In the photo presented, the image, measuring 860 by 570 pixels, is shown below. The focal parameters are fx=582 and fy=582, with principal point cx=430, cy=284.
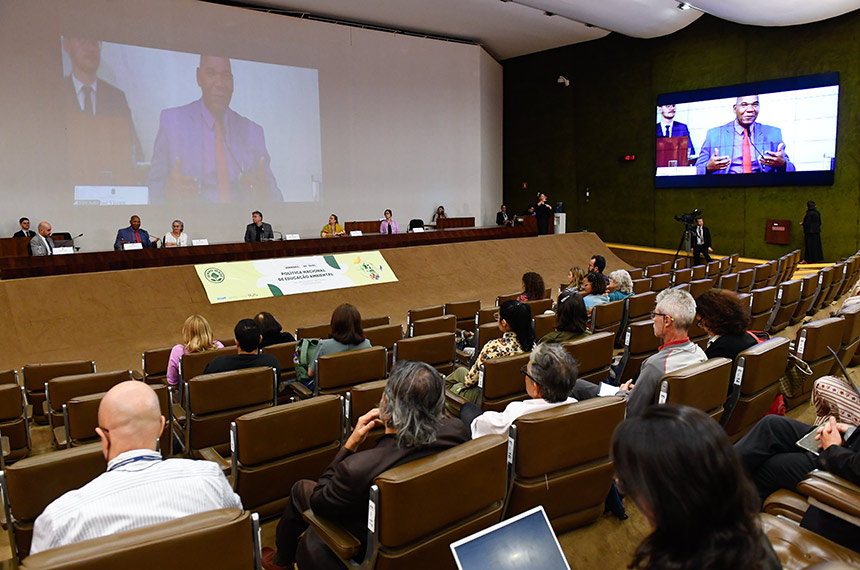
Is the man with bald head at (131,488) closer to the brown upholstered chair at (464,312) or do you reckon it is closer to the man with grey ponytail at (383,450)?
the man with grey ponytail at (383,450)

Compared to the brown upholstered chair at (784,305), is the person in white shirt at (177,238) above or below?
above

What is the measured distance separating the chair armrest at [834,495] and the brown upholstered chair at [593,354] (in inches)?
57.2

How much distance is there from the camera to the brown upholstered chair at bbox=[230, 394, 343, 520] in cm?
217

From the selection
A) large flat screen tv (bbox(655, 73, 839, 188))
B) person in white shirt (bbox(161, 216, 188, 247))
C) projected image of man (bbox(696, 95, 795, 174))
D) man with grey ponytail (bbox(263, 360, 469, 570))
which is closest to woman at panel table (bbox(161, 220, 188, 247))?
person in white shirt (bbox(161, 216, 188, 247))

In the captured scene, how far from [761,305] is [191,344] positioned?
14.4ft

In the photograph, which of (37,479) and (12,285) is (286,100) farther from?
(37,479)

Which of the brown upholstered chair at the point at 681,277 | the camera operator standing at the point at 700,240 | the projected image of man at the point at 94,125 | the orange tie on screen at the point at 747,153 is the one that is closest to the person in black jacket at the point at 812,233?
the orange tie on screen at the point at 747,153

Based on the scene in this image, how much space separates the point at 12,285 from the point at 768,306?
7336 millimetres

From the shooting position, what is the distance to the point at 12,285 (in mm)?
6129

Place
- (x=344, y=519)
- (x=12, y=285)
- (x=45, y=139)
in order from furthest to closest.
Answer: (x=45, y=139)
(x=12, y=285)
(x=344, y=519)

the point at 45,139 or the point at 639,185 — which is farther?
the point at 639,185

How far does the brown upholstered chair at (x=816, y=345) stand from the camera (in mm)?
3096

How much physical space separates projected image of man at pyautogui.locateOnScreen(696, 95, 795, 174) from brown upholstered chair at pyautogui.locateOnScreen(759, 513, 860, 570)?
11484mm

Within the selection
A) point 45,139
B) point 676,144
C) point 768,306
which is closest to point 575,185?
point 676,144
